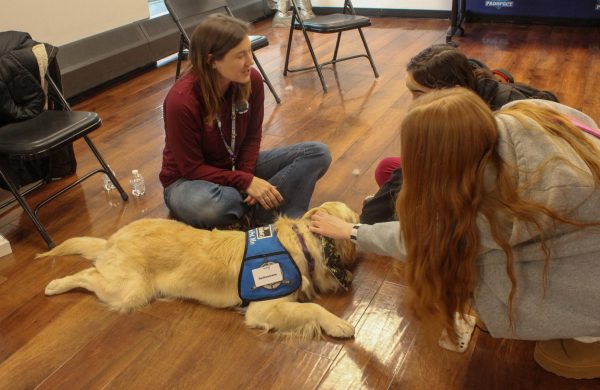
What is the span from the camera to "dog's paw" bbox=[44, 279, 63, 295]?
2.04 meters

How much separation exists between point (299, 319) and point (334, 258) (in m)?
0.26

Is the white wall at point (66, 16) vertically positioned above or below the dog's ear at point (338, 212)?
above

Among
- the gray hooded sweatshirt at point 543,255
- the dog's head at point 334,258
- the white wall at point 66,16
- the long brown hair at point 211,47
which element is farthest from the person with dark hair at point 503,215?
the white wall at point 66,16

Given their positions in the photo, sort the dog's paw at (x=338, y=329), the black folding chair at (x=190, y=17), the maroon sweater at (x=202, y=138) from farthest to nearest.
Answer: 1. the black folding chair at (x=190, y=17)
2. the maroon sweater at (x=202, y=138)
3. the dog's paw at (x=338, y=329)

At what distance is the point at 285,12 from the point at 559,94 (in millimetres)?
3414

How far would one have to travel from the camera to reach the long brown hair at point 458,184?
1159 mm

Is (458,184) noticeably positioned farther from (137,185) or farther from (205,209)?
(137,185)

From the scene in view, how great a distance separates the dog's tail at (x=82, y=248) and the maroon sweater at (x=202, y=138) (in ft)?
1.33

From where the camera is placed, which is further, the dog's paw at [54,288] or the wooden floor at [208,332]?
the dog's paw at [54,288]

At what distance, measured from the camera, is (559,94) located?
3523 millimetres

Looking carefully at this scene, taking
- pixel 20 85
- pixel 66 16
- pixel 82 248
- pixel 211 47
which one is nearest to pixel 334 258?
pixel 211 47

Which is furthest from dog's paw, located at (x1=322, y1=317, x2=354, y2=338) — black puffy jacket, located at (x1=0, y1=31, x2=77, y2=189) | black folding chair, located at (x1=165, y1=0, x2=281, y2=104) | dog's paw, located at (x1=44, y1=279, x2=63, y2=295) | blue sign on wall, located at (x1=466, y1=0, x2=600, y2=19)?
blue sign on wall, located at (x1=466, y1=0, x2=600, y2=19)

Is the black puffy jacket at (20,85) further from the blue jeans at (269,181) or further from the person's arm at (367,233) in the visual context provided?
the person's arm at (367,233)

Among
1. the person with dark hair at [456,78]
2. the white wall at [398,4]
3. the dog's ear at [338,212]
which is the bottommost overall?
the white wall at [398,4]
